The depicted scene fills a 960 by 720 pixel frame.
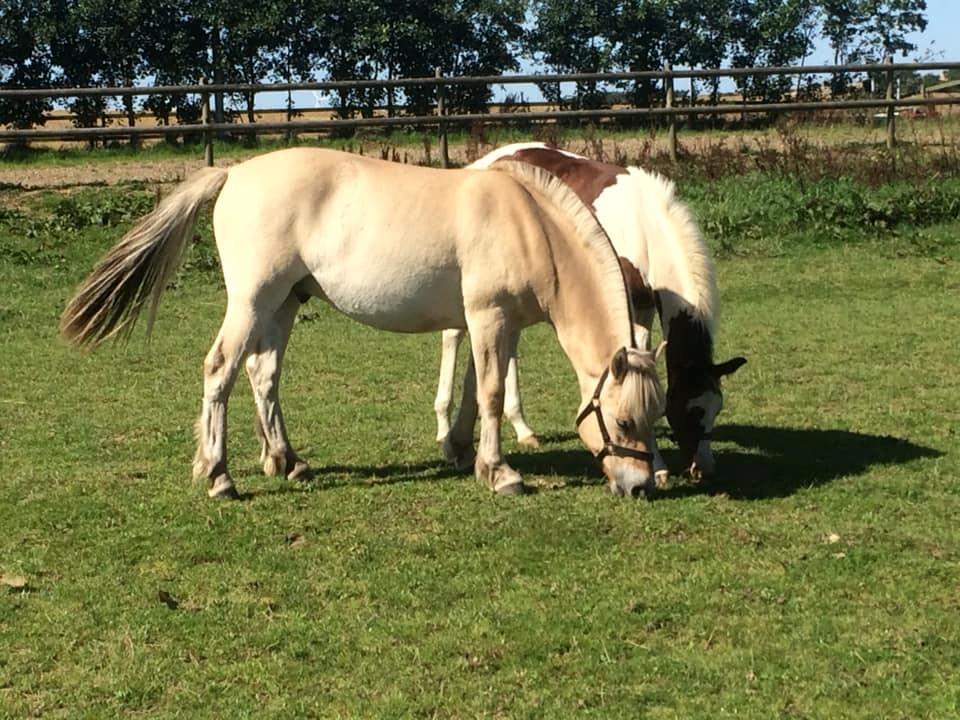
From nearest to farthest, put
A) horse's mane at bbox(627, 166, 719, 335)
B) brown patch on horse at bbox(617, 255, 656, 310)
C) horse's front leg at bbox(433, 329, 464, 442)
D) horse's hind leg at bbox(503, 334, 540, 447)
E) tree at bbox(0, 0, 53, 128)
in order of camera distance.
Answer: horse's mane at bbox(627, 166, 719, 335) < brown patch on horse at bbox(617, 255, 656, 310) < horse's front leg at bbox(433, 329, 464, 442) < horse's hind leg at bbox(503, 334, 540, 447) < tree at bbox(0, 0, 53, 128)

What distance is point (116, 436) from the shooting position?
26.7 feet

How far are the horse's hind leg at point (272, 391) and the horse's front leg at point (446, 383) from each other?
44.1 inches

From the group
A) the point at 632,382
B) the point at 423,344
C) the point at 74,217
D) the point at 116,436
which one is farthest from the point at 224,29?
the point at 632,382

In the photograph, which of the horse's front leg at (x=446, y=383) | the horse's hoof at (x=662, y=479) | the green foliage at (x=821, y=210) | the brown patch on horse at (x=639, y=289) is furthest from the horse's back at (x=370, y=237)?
the green foliage at (x=821, y=210)

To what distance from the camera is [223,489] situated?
665 centimetres

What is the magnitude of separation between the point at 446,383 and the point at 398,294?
1437 mm

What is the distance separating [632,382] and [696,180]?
12.0 metres

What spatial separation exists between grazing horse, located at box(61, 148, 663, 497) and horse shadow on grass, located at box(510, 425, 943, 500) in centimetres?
72

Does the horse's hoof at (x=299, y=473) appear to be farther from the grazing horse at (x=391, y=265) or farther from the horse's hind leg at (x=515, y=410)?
the horse's hind leg at (x=515, y=410)

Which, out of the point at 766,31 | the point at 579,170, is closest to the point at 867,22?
the point at 766,31

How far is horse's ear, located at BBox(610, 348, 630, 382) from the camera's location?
6270 millimetres

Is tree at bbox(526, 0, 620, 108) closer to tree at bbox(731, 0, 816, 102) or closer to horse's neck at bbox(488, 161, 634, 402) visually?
tree at bbox(731, 0, 816, 102)

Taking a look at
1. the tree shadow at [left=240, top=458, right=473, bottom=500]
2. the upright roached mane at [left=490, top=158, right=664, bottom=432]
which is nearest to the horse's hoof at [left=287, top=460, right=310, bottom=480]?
the tree shadow at [left=240, top=458, right=473, bottom=500]

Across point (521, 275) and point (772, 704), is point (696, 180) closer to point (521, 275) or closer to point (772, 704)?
point (521, 275)
